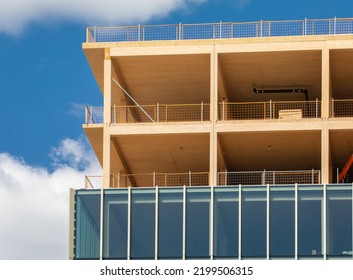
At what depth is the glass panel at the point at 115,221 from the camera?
7575 cm

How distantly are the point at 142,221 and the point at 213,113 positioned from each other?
733 cm

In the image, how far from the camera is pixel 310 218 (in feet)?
246

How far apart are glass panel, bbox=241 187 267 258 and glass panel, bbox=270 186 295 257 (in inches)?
16.0

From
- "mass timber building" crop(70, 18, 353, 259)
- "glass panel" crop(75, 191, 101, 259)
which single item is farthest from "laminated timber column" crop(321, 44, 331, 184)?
"glass panel" crop(75, 191, 101, 259)

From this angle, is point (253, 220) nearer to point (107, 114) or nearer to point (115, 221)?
point (115, 221)

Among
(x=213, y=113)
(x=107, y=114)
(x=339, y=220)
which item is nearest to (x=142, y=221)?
(x=107, y=114)

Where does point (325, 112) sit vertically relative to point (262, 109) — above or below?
below

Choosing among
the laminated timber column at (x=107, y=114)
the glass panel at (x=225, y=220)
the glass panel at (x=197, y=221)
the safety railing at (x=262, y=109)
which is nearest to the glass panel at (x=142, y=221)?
the glass panel at (x=197, y=221)

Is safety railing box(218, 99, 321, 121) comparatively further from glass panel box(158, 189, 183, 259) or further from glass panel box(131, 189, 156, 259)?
glass panel box(131, 189, 156, 259)

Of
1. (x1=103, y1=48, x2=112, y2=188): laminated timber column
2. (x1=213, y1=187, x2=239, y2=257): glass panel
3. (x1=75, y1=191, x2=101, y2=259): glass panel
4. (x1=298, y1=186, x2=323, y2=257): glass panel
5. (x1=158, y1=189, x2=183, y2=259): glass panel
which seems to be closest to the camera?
(x1=298, y1=186, x2=323, y2=257): glass panel

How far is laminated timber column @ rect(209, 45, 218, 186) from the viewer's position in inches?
3076
